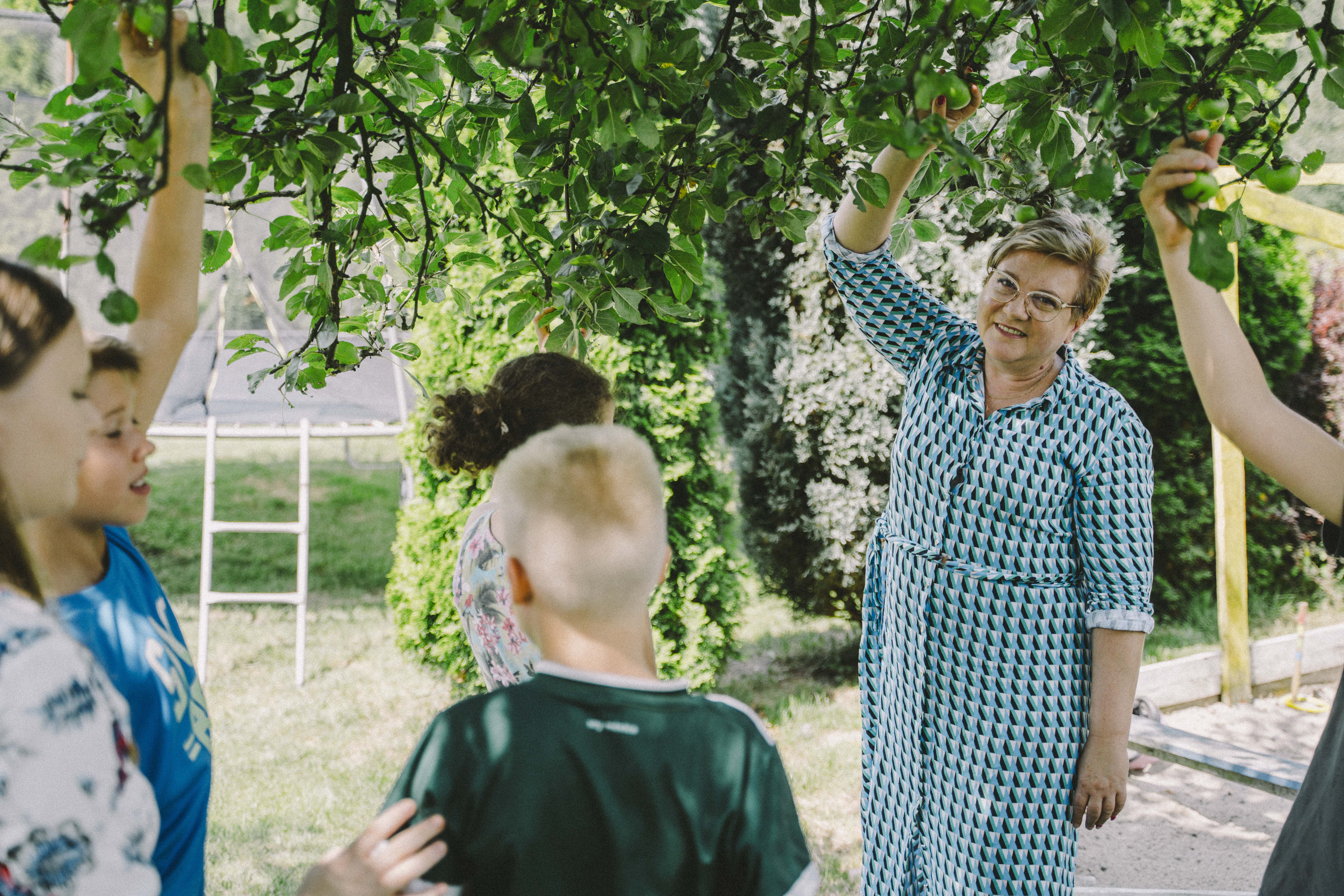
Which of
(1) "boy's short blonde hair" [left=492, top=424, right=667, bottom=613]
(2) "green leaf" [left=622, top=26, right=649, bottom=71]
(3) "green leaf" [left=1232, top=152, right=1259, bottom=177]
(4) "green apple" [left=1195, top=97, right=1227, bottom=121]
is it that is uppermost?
(2) "green leaf" [left=622, top=26, right=649, bottom=71]

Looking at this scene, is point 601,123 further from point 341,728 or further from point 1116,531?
point 341,728

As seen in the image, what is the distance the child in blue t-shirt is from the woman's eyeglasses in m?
1.76

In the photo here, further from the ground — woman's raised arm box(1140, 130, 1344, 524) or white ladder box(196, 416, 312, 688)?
woman's raised arm box(1140, 130, 1344, 524)

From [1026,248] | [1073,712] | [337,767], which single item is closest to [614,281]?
[1026,248]

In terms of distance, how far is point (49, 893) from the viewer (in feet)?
2.95

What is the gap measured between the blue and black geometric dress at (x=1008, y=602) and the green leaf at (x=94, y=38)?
1541 millimetres

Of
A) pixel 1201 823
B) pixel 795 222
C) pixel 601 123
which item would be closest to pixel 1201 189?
pixel 795 222

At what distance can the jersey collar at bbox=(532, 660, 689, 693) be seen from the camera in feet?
3.71

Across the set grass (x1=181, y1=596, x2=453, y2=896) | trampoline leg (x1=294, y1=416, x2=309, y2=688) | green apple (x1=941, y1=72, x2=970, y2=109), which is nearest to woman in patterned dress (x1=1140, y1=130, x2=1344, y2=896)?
green apple (x1=941, y1=72, x2=970, y2=109)

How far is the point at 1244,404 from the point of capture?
141 centimetres

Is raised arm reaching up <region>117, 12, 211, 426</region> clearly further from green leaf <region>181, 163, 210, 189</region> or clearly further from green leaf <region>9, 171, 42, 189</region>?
green leaf <region>9, 171, 42, 189</region>

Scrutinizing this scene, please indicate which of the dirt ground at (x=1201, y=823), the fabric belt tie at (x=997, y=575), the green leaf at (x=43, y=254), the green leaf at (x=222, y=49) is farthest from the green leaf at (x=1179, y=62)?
the dirt ground at (x=1201, y=823)

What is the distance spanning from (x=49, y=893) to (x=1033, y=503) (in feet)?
6.09

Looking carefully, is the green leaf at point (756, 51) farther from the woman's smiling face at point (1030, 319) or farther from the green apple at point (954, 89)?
the woman's smiling face at point (1030, 319)
